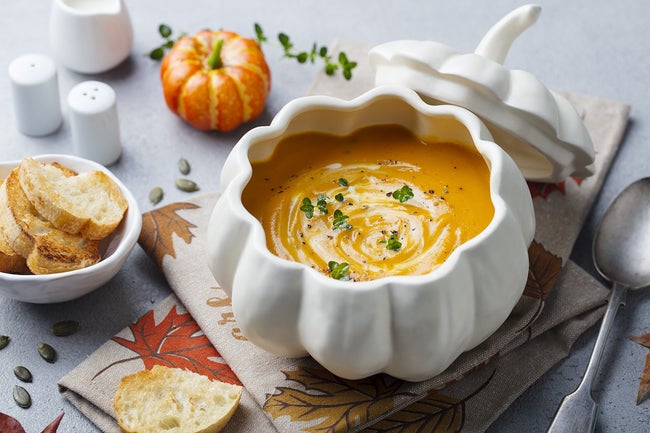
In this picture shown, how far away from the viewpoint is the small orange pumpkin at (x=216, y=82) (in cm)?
291

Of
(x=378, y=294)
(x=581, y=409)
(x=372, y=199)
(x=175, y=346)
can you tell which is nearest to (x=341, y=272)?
(x=378, y=294)

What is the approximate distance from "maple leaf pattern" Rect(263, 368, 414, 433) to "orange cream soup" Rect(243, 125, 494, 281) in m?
0.31

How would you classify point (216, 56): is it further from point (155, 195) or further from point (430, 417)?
point (430, 417)

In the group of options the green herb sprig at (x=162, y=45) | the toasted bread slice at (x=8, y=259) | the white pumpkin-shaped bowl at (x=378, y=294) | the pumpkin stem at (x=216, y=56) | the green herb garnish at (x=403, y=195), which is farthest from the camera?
the green herb sprig at (x=162, y=45)

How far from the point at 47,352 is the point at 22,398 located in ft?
0.46

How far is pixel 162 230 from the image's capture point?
258 cm

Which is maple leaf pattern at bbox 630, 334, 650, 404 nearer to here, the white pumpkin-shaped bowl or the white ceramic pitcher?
the white pumpkin-shaped bowl

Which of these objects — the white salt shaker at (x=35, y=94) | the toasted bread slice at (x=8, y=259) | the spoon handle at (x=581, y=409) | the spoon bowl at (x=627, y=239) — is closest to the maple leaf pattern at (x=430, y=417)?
the spoon handle at (x=581, y=409)

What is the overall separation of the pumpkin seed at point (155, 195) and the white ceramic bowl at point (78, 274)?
0.26 m

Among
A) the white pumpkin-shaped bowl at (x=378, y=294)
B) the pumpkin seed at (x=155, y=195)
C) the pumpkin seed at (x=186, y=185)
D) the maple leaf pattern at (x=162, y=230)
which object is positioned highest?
the white pumpkin-shaped bowl at (x=378, y=294)

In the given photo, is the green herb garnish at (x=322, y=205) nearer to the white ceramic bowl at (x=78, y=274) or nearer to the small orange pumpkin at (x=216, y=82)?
the white ceramic bowl at (x=78, y=274)

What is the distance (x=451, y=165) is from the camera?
227 centimetres

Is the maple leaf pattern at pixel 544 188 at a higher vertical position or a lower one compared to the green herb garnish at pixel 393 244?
lower

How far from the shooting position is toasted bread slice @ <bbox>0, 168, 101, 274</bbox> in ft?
7.48
